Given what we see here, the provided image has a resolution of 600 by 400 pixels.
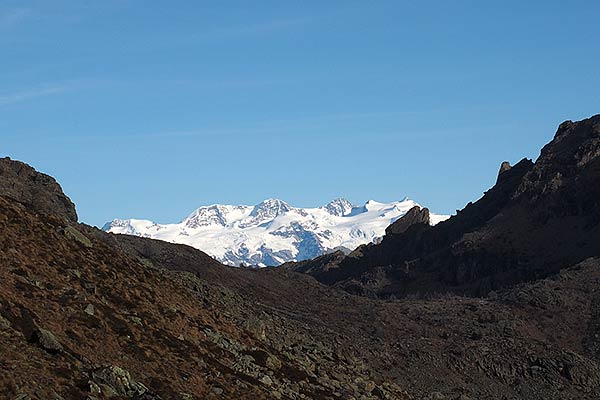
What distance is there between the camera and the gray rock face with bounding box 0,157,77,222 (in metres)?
96.1

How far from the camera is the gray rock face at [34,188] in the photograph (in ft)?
Answer: 315

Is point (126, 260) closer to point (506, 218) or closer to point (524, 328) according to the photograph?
point (524, 328)

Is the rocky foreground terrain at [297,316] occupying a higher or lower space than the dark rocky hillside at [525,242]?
lower

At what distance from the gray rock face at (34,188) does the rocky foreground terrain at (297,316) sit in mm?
→ 394

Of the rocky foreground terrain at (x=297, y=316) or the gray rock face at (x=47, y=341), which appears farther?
the rocky foreground terrain at (x=297, y=316)

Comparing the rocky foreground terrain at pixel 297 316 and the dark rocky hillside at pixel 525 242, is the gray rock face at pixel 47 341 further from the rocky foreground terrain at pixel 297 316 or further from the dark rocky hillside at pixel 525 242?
the dark rocky hillside at pixel 525 242

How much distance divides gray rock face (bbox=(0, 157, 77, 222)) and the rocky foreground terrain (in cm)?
39

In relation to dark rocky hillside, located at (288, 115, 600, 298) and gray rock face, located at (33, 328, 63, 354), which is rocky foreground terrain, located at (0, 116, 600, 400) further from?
dark rocky hillside, located at (288, 115, 600, 298)

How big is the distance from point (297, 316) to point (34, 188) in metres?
36.2

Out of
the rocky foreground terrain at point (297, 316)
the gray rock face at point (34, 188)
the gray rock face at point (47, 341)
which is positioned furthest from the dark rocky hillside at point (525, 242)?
the gray rock face at point (47, 341)

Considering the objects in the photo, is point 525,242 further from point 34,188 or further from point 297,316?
point 34,188

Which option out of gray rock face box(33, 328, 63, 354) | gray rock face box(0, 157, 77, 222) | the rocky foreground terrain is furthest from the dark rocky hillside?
gray rock face box(33, 328, 63, 354)

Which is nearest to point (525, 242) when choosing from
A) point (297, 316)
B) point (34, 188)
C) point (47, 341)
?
point (297, 316)

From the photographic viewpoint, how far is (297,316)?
3720 inches
